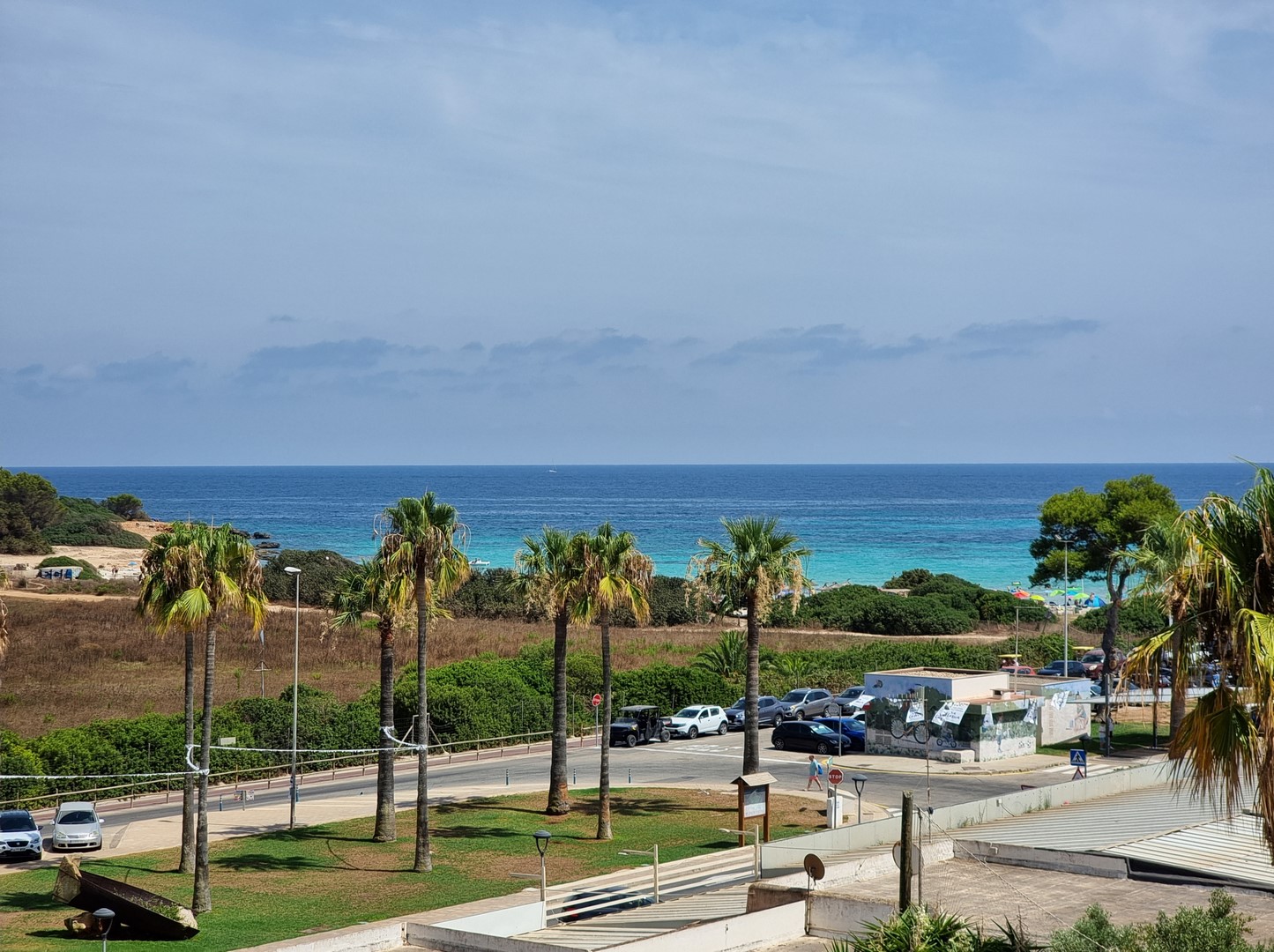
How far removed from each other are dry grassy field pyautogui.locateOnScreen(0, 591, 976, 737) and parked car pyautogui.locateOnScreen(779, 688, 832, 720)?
45.6 ft

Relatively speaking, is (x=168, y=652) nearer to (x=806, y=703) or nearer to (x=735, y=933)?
(x=806, y=703)

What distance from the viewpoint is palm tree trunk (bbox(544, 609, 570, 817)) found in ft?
128

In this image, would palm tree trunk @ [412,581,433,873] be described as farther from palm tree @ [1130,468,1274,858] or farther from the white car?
palm tree @ [1130,468,1274,858]

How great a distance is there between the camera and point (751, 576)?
3938 centimetres

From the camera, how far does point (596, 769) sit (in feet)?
165

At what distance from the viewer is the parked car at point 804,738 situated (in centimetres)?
5328

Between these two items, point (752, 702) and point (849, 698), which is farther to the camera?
point (849, 698)

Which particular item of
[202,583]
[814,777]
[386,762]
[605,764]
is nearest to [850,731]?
[814,777]

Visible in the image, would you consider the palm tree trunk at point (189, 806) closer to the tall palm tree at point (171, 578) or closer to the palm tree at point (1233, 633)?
the tall palm tree at point (171, 578)

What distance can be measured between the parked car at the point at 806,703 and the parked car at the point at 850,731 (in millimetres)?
4271

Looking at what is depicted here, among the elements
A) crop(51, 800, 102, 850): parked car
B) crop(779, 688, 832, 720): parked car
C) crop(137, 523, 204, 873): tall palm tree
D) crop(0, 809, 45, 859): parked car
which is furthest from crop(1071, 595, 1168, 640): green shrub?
crop(137, 523, 204, 873): tall palm tree

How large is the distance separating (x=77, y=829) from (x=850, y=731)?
29654 millimetres

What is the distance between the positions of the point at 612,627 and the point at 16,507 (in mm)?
80527

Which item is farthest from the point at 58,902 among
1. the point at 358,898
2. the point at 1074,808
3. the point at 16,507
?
the point at 16,507
